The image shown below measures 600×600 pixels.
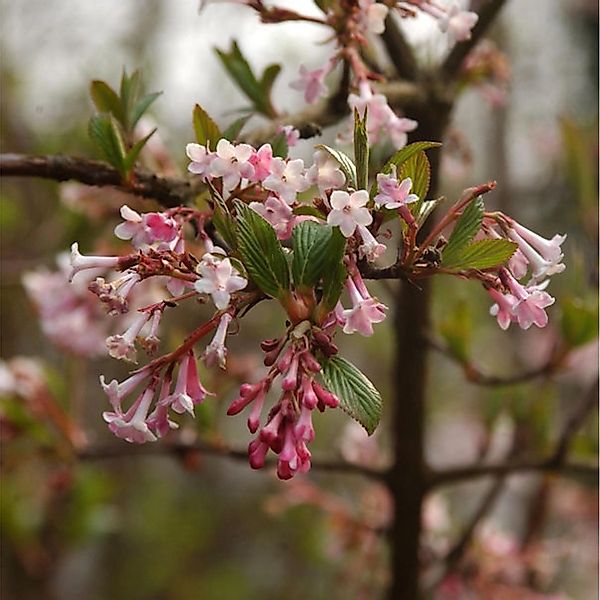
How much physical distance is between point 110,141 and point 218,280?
0.20m

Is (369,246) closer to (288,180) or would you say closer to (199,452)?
(288,180)

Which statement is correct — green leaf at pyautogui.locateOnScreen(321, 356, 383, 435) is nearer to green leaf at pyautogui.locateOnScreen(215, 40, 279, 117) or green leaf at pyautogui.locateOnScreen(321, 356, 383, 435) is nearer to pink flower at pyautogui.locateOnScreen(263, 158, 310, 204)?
pink flower at pyautogui.locateOnScreen(263, 158, 310, 204)

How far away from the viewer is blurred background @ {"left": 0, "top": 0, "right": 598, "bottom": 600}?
3.08ft

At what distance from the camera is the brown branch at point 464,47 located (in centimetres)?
68

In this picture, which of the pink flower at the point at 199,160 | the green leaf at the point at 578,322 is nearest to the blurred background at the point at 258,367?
the green leaf at the point at 578,322

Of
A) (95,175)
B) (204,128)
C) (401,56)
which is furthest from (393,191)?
(401,56)

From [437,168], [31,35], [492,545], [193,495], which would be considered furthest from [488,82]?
[193,495]

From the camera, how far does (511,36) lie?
2.18 m

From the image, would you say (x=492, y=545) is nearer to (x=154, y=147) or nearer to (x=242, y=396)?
(x=154, y=147)

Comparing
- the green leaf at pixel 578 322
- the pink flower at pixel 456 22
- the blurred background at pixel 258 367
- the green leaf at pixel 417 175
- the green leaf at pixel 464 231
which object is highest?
the pink flower at pixel 456 22

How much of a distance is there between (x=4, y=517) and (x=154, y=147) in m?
0.72

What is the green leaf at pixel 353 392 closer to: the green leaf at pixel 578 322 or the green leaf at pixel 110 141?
the green leaf at pixel 110 141

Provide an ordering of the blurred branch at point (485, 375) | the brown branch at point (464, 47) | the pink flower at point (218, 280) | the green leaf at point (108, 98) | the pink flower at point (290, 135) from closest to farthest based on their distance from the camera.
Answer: the pink flower at point (218, 280), the pink flower at point (290, 135), the green leaf at point (108, 98), the brown branch at point (464, 47), the blurred branch at point (485, 375)

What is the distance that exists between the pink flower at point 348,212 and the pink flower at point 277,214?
4cm
